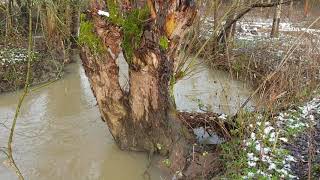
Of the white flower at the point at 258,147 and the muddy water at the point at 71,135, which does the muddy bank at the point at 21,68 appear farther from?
the white flower at the point at 258,147

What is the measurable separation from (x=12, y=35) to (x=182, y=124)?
6.93 m

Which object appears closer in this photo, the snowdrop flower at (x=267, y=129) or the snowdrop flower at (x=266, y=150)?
the snowdrop flower at (x=266, y=150)

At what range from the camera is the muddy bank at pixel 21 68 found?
31.1 feet

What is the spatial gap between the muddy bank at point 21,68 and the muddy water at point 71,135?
30 cm

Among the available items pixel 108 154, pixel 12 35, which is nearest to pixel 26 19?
pixel 12 35

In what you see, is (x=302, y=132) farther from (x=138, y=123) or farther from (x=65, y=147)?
(x=65, y=147)

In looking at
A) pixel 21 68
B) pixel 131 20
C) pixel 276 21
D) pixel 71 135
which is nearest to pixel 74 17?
pixel 21 68

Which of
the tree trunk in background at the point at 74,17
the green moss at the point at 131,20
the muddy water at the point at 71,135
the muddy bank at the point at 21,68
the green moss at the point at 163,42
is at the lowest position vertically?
the muddy water at the point at 71,135

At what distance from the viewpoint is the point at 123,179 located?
5.77 metres

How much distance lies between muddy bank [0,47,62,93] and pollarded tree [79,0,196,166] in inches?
169

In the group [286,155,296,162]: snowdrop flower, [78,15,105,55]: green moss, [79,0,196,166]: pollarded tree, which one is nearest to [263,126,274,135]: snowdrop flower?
[286,155,296,162]: snowdrop flower

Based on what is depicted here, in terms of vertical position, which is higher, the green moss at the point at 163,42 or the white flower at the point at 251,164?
the green moss at the point at 163,42

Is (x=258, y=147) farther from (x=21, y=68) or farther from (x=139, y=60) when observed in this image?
(x=21, y=68)

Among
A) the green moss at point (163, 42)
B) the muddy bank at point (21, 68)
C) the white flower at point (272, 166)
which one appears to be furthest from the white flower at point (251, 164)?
the muddy bank at point (21, 68)
